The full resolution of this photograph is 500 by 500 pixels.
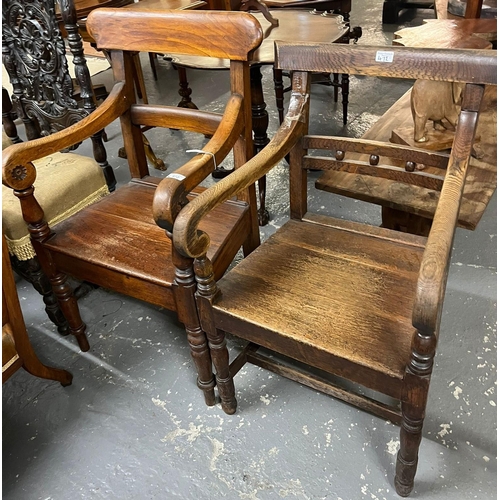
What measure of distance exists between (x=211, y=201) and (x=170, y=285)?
32 cm

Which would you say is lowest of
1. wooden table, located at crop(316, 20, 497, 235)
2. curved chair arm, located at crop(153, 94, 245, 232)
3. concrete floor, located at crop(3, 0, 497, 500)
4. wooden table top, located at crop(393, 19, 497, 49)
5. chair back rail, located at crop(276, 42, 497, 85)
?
concrete floor, located at crop(3, 0, 497, 500)

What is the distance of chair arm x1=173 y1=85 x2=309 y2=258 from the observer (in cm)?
110

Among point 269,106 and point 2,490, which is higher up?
point 269,106

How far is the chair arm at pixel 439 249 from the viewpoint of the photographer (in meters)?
0.90

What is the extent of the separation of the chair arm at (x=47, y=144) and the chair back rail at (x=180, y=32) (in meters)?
0.17

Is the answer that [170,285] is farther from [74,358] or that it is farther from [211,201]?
[74,358]

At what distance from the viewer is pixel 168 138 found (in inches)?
137

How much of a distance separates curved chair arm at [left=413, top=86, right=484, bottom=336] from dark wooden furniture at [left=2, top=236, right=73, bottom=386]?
3.21 feet

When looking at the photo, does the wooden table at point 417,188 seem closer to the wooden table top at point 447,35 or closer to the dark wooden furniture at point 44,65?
the wooden table top at point 447,35

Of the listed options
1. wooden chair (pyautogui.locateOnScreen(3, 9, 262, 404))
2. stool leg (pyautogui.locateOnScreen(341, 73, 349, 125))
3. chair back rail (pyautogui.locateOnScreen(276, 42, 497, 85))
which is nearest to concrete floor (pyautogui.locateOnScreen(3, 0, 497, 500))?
wooden chair (pyautogui.locateOnScreen(3, 9, 262, 404))

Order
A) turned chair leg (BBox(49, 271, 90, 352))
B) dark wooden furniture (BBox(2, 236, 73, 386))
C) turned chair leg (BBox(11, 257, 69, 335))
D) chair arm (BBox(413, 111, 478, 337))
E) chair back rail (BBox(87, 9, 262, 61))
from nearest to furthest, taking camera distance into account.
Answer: chair arm (BBox(413, 111, 478, 337)) → dark wooden furniture (BBox(2, 236, 73, 386)) → chair back rail (BBox(87, 9, 262, 61)) → turned chair leg (BBox(49, 271, 90, 352)) → turned chair leg (BBox(11, 257, 69, 335))

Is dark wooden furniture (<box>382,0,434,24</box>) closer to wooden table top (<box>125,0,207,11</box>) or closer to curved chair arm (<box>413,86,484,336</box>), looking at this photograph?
wooden table top (<box>125,0,207,11</box>)

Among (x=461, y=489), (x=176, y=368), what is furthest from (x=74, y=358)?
(x=461, y=489)

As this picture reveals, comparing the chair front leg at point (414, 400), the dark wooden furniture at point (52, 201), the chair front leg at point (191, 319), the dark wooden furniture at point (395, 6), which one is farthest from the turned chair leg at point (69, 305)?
the dark wooden furniture at point (395, 6)
